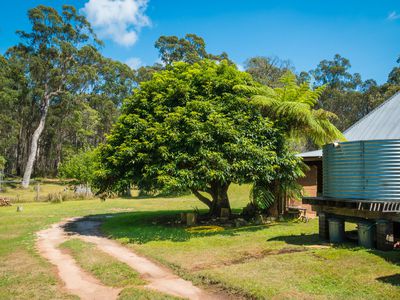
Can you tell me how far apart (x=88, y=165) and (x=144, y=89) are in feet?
70.9

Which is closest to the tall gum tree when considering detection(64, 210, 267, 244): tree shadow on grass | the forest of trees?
the forest of trees

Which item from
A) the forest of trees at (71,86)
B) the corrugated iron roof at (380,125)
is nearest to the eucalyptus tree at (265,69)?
the forest of trees at (71,86)

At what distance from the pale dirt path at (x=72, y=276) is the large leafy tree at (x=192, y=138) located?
3420 millimetres

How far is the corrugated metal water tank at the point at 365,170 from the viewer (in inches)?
375

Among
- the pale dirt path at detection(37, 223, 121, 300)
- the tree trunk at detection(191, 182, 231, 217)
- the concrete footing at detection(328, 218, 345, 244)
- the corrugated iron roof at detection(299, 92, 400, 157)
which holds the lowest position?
the pale dirt path at detection(37, 223, 121, 300)

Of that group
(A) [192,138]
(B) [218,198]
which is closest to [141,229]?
(B) [218,198]

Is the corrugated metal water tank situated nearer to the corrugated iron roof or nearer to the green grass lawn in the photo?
the green grass lawn

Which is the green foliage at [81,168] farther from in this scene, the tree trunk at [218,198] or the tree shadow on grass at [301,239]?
the tree shadow on grass at [301,239]

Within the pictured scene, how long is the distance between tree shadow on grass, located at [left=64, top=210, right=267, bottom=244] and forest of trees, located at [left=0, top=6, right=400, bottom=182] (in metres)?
27.6

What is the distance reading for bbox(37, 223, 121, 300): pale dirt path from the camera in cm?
739

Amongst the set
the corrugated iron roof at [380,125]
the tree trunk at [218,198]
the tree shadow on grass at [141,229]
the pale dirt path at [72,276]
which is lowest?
the pale dirt path at [72,276]

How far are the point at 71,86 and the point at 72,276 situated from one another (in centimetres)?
4859

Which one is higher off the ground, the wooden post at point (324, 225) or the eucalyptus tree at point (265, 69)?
the eucalyptus tree at point (265, 69)

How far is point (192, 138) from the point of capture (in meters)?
13.7
